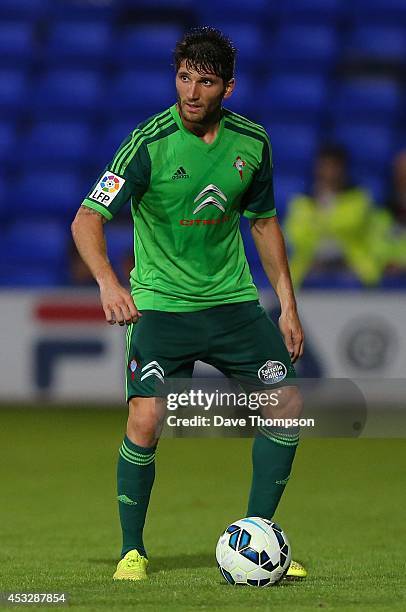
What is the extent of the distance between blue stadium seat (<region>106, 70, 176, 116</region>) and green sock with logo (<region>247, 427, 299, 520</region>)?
976cm

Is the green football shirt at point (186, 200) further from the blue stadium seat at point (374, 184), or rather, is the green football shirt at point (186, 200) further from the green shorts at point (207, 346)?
the blue stadium seat at point (374, 184)

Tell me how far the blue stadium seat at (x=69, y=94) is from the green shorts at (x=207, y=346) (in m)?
10.1

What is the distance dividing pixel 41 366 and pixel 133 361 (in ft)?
20.2

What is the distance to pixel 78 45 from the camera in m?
15.5

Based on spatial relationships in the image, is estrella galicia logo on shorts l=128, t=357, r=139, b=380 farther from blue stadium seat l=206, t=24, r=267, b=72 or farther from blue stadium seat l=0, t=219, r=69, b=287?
blue stadium seat l=206, t=24, r=267, b=72

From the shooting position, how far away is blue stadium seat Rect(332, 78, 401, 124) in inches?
580

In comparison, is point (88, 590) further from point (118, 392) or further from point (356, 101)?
point (356, 101)

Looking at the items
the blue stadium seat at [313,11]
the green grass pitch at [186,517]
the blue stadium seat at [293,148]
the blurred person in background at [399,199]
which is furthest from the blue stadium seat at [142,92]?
the green grass pitch at [186,517]

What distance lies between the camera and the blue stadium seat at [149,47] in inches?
603

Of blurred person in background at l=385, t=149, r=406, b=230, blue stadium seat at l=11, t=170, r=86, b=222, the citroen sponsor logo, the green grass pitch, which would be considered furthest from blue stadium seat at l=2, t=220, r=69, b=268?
the citroen sponsor logo

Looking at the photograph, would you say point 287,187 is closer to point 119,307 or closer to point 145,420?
point 145,420

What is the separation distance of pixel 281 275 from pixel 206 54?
0.88m

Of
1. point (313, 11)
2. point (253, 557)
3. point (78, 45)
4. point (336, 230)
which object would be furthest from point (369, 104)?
point (253, 557)

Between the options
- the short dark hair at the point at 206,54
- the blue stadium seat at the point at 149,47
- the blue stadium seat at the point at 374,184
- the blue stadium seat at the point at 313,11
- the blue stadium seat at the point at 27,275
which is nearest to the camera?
the short dark hair at the point at 206,54
